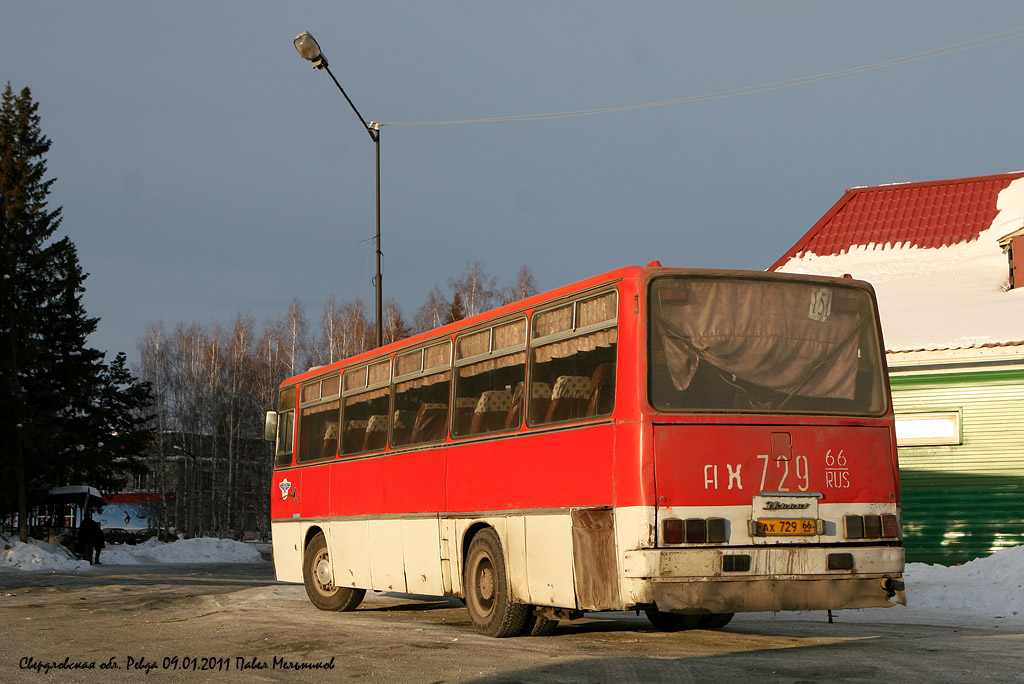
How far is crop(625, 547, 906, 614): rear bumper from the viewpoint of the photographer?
9.64 meters

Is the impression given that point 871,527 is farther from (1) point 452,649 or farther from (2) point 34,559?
(2) point 34,559

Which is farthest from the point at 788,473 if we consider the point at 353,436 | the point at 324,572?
the point at 324,572

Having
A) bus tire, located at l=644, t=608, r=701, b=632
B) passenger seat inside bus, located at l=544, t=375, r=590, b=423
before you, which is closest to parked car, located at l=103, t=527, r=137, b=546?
bus tire, located at l=644, t=608, r=701, b=632

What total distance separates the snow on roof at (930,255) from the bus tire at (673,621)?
11.0m

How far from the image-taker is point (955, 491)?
22484 mm

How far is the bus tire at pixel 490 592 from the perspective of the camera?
11.8 metres

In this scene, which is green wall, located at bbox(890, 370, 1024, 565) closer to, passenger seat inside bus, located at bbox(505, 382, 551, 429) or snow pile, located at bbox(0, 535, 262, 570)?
passenger seat inside bus, located at bbox(505, 382, 551, 429)

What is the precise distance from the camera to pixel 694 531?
977cm

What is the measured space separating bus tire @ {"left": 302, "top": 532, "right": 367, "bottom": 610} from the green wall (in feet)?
37.6

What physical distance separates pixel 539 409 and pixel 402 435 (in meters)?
3.40

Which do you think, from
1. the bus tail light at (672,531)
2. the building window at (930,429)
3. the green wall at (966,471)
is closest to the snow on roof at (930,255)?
the green wall at (966,471)

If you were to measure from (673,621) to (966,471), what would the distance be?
1158 centimetres

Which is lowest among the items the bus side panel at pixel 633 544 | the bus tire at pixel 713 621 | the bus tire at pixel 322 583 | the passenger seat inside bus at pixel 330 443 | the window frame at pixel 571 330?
the bus tire at pixel 713 621

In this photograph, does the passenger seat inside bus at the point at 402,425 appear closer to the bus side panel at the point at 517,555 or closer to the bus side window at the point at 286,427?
the bus side panel at the point at 517,555
